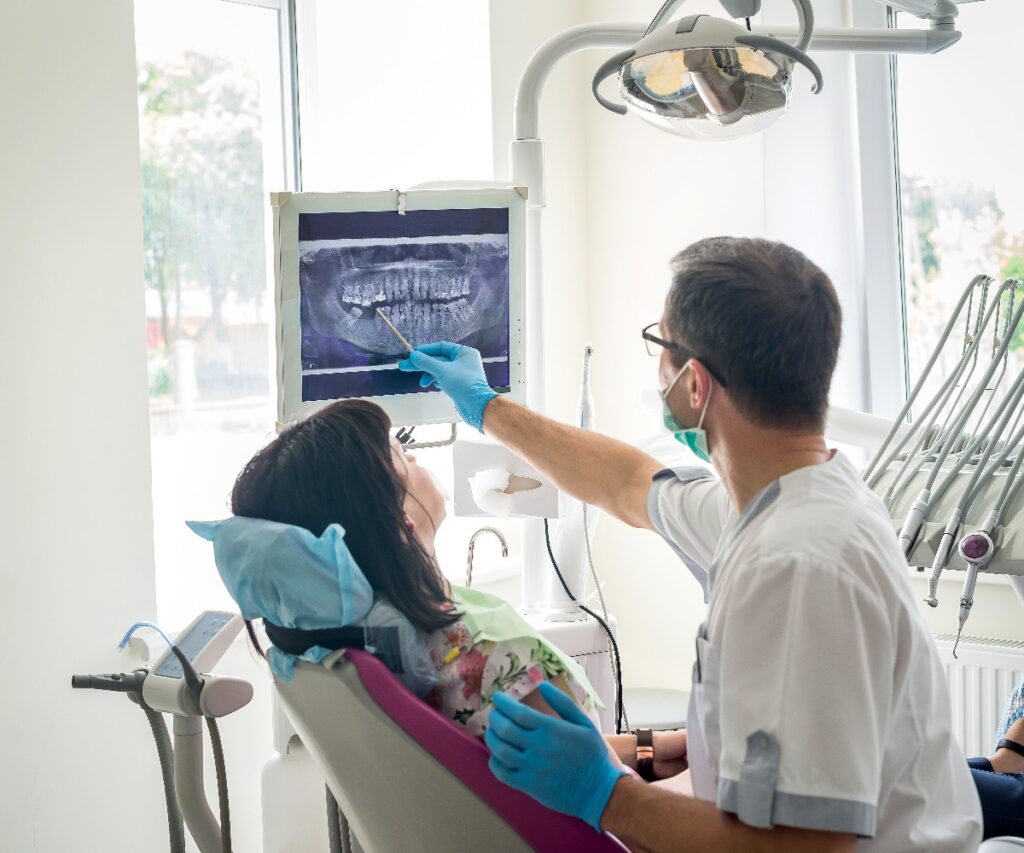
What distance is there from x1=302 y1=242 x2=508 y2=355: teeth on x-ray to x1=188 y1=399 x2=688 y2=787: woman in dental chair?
425 mm

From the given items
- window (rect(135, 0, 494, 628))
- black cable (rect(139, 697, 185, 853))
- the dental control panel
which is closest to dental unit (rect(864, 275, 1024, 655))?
the dental control panel

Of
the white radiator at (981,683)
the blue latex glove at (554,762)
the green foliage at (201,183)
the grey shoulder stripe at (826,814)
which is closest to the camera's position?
the grey shoulder stripe at (826,814)

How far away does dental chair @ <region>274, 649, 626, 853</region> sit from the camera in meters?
1.42

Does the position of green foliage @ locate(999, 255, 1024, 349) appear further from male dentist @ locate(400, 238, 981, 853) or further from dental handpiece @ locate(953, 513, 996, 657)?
male dentist @ locate(400, 238, 981, 853)

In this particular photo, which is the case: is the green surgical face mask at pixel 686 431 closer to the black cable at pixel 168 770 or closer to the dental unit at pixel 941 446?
the dental unit at pixel 941 446

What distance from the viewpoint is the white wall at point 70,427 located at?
7.76 ft

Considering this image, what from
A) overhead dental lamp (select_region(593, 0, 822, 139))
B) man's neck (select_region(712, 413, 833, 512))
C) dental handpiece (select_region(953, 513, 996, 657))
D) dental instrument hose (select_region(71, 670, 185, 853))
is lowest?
dental instrument hose (select_region(71, 670, 185, 853))

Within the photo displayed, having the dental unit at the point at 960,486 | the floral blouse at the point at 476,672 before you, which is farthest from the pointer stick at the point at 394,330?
the dental unit at the point at 960,486

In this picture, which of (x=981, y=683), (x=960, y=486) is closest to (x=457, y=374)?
(x=960, y=486)

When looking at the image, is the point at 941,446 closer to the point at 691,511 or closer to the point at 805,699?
the point at 691,511

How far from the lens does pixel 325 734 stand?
1.51 m

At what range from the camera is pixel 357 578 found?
4.91ft

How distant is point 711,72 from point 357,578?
94 cm

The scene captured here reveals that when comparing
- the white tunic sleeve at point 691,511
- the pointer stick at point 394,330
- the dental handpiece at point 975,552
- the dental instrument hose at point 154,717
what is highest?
the pointer stick at point 394,330
